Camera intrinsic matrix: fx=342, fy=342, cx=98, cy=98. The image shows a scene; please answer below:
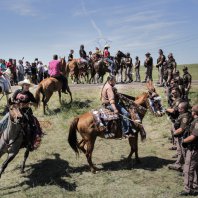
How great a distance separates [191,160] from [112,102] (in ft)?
9.79

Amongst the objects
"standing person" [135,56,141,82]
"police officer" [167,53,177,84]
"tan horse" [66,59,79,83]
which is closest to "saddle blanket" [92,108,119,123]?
"police officer" [167,53,177,84]

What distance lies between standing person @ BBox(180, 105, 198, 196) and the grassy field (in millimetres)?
433

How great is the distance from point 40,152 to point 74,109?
17.7ft

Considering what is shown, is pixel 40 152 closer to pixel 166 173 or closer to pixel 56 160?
pixel 56 160

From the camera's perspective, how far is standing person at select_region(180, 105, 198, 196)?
7.67 m

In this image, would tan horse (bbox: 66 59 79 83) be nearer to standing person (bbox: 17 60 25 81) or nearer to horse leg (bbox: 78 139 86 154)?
standing person (bbox: 17 60 25 81)

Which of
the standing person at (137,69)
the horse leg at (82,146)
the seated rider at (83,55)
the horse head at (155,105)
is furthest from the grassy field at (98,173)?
the standing person at (137,69)

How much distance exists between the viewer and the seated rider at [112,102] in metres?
9.98

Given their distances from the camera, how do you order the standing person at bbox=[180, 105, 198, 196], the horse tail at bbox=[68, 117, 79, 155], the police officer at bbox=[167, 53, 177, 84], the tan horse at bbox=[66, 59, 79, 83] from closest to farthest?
the standing person at bbox=[180, 105, 198, 196] → the horse tail at bbox=[68, 117, 79, 155] → the police officer at bbox=[167, 53, 177, 84] → the tan horse at bbox=[66, 59, 79, 83]

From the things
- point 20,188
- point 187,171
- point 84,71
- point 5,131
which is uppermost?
point 84,71

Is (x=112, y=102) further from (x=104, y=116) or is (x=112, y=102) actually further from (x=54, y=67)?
(x=54, y=67)

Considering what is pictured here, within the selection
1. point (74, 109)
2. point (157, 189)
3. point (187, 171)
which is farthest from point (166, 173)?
point (74, 109)

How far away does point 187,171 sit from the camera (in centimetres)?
801

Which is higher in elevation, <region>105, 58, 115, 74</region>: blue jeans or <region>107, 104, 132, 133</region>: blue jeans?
<region>105, 58, 115, 74</region>: blue jeans
